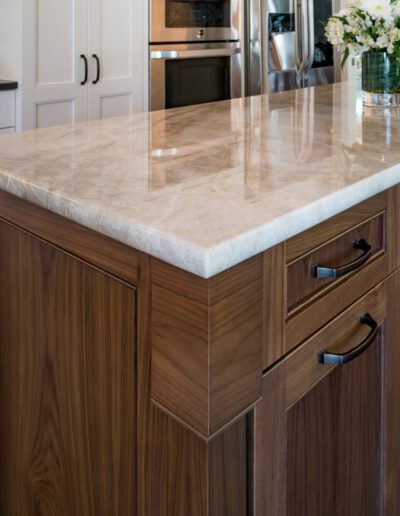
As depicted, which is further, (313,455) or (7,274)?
(7,274)

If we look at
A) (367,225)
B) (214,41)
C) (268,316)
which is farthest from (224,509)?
(214,41)

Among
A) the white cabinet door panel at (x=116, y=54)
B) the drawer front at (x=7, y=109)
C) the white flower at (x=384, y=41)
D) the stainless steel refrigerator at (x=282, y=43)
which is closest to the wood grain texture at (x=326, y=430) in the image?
the white flower at (x=384, y=41)

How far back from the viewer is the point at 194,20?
3215 millimetres

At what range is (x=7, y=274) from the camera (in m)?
1.11

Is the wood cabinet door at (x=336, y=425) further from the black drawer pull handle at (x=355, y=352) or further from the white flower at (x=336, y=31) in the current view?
the white flower at (x=336, y=31)

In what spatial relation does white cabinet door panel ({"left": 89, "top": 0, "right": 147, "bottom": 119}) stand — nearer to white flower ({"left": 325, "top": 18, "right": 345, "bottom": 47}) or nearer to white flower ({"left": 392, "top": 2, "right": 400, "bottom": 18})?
white flower ({"left": 325, "top": 18, "right": 345, "bottom": 47})

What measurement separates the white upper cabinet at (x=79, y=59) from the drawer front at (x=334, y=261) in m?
2.00

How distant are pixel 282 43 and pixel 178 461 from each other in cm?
313

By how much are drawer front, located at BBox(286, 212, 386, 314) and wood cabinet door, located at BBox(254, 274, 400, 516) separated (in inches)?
2.5

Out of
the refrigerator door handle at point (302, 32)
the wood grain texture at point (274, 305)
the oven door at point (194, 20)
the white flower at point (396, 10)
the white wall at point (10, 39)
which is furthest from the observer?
the refrigerator door handle at point (302, 32)

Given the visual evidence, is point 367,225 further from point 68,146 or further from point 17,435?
point 17,435

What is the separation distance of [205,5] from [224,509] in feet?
9.64

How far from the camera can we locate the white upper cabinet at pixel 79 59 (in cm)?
272

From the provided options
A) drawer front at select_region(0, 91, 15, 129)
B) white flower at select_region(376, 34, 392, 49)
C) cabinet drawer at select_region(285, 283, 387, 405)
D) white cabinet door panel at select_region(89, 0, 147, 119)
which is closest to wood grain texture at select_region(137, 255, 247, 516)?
cabinet drawer at select_region(285, 283, 387, 405)
